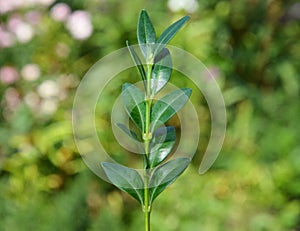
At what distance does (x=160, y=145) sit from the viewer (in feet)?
1.28

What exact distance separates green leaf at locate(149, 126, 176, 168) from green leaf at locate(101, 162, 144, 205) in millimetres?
12

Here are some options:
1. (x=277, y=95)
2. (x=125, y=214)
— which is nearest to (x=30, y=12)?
(x=125, y=214)

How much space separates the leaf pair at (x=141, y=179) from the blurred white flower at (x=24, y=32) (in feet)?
8.55

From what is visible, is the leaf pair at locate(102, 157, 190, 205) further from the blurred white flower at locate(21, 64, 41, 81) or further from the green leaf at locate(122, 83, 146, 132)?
the blurred white flower at locate(21, 64, 41, 81)

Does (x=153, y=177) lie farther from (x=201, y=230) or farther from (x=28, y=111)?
(x=28, y=111)

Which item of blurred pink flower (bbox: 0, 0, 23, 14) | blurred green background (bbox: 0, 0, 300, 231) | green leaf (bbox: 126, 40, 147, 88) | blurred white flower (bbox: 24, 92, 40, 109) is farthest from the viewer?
blurred pink flower (bbox: 0, 0, 23, 14)

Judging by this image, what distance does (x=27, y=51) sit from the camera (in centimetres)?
296

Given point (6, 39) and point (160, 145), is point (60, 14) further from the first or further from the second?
point (160, 145)

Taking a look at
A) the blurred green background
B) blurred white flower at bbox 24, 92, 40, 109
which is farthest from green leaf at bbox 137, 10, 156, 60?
blurred white flower at bbox 24, 92, 40, 109

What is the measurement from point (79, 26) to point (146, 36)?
104 inches

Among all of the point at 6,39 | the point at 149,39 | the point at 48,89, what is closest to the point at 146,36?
the point at 149,39

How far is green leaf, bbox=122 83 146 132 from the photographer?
1.31ft

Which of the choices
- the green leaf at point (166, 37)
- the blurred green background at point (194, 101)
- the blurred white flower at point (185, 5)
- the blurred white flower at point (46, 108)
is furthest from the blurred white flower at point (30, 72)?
the green leaf at point (166, 37)

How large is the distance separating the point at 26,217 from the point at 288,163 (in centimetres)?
119
